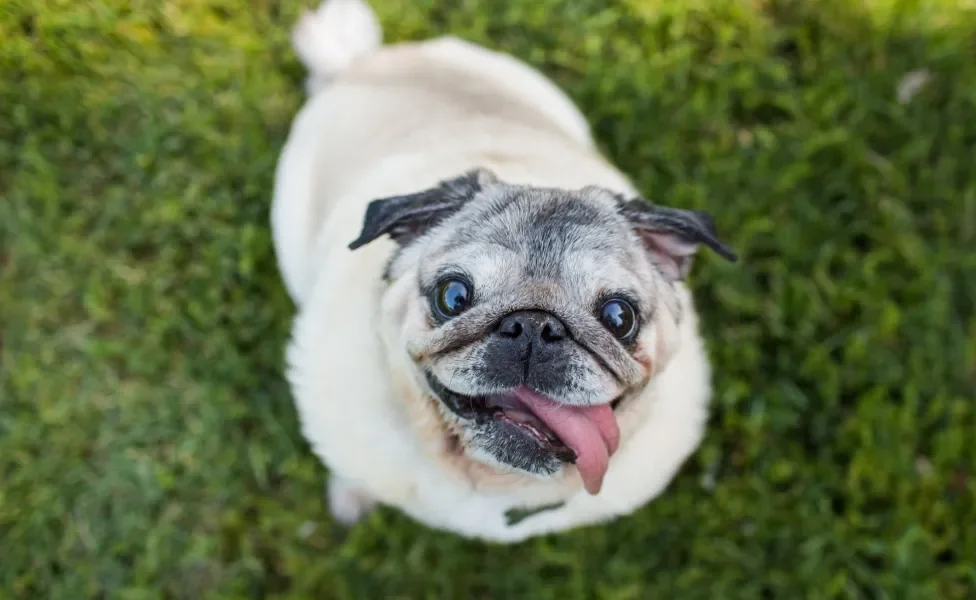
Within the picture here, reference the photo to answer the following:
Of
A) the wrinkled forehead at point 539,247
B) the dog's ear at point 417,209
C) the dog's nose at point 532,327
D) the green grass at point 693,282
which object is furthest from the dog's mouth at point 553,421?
the green grass at point 693,282

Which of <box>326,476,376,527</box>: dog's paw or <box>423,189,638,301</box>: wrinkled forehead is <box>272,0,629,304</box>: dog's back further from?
<box>326,476,376,527</box>: dog's paw

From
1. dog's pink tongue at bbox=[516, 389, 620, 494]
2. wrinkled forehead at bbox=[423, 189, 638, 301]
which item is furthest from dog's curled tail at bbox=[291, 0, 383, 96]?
dog's pink tongue at bbox=[516, 389, 620, 494]

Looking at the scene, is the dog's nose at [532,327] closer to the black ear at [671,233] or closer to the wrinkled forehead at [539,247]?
the wrinkled forehead at [539,247]

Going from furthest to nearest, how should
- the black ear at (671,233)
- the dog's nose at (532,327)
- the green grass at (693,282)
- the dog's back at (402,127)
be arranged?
the green grass at (693,282) → the dog's back at (402,127) → the black ear at (671,233) → the dog's nose at (532,327)

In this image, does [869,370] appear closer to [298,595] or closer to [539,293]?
[539,293]

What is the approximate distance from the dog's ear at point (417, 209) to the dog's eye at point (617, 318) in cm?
60

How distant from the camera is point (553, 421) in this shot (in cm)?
214

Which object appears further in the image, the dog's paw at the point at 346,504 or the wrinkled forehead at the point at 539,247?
the dog's paw at the point at 346,504

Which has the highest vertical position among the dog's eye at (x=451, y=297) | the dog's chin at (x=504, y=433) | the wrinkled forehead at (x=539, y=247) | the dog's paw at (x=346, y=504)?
the wrinkled forehead at (x=539, y=247)

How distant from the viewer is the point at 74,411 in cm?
381

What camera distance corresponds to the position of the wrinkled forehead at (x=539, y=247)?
2168 mm

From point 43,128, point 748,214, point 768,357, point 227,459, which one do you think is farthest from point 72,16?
point 768,357

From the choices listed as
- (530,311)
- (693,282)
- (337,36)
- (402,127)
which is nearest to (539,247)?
(530,311)

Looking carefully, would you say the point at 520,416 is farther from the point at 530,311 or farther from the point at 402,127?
the point at 402,127
